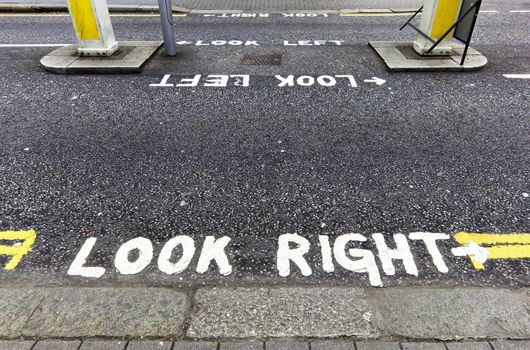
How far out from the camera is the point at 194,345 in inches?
88.3

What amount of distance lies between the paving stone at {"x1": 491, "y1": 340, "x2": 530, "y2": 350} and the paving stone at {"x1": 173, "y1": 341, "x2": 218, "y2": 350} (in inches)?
67.8

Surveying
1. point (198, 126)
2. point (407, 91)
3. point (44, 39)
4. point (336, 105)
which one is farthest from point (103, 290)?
point (44, 39)

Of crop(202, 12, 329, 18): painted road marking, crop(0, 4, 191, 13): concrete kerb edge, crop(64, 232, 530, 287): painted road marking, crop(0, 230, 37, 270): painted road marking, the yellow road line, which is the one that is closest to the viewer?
crop(64, 232, 530, 287): painted road marking

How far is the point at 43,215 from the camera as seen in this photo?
337cm

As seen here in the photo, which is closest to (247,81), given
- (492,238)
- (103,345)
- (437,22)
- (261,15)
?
(437,22)

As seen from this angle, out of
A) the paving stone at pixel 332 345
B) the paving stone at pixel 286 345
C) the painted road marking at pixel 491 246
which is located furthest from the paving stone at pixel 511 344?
the paving stone at pixel 286 345

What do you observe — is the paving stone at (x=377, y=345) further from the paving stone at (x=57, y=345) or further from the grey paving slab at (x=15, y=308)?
the grey paving slab at (x=15, y=308)

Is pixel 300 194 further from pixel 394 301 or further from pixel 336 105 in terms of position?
pixel 336 105

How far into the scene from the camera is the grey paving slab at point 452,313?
2.30 meters

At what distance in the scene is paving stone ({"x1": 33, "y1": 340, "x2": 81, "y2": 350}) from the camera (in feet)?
7.29

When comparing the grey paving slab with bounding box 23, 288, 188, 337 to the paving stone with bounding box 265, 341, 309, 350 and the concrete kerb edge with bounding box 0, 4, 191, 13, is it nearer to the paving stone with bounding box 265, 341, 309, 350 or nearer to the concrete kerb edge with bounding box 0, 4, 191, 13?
the paving stone with bounding box 265, 341, 309, 350

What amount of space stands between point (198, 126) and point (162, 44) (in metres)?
3.74

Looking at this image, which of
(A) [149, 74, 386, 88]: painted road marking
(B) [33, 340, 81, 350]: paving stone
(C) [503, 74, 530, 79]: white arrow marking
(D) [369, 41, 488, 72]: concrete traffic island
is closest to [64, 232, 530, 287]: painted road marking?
(B) [33, 340, 81, 350]: paving stone

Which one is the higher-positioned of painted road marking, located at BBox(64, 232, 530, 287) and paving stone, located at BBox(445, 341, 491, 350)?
paving stone, located at BBox(445, 341, 491, 350)
